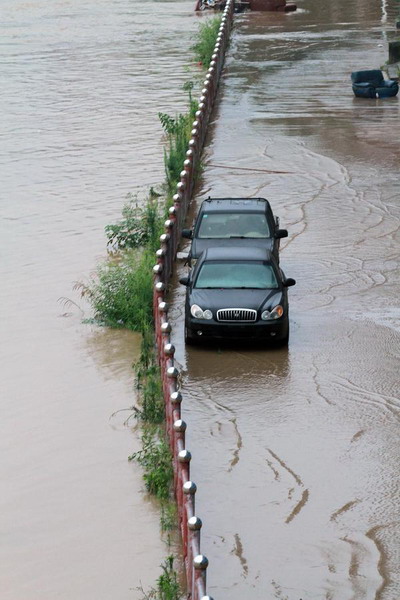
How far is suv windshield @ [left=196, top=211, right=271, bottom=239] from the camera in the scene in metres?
20.4

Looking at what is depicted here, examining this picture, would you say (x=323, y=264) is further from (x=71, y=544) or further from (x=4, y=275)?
(x=71, y=544)

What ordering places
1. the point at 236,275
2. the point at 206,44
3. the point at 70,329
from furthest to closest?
1. the point at 206,44
2. the point at 70,329
3. the point at 236,275

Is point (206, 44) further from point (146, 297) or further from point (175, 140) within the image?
point (146, 297)

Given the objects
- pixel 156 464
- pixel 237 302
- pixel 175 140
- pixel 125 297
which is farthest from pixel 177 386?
pixel 175 140

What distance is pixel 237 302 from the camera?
17.2 m

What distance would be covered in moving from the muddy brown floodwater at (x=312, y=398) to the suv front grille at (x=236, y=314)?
0.55 m

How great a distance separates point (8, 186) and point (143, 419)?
1491cm

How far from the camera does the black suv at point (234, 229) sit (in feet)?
66.0

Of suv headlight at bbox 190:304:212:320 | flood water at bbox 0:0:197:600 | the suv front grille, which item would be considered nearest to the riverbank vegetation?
flood water at bbox 0:0:197:600

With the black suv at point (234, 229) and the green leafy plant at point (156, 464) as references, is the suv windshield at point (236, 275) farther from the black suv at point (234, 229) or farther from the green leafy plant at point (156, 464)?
the green leafy plant at point (156, 464)

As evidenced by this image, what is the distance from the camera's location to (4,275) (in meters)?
22.8

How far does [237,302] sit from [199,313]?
0.54 metres

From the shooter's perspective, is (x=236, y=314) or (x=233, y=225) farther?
(x=233, y=225)

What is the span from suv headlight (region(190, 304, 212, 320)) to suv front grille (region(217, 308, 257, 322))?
138mm
